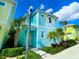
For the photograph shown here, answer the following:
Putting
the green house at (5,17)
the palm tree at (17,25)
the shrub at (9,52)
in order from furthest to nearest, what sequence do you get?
the palm tree at (17,25), the green house at (5,17), the shrub at (9,52)

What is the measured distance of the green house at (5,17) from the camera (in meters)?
21.0

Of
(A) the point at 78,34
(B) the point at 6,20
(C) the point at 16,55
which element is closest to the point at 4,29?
(B) the point at 6,20

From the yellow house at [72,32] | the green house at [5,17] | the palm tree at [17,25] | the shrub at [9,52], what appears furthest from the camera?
the yellow house at [72,32]

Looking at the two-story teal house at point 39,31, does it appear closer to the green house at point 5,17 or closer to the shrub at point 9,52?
the green house at point 5,17

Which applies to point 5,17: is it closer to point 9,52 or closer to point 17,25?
point 17,25

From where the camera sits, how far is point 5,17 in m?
21.6


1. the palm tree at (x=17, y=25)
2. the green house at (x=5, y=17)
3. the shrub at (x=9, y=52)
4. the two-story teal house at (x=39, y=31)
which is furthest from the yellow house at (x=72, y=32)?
the shrub at (x=9, y=52)

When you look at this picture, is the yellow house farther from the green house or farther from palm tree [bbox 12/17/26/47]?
the green house

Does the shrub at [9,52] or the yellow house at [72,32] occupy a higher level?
the yellow house at [72,32]

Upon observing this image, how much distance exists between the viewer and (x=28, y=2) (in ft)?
48.6

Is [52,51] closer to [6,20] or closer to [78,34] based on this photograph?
[6,20]

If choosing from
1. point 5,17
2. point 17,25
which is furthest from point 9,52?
point 5,17

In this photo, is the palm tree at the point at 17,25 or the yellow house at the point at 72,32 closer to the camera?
the palm tree at the point at 17,25

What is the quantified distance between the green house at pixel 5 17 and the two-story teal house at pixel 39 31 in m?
3.53
